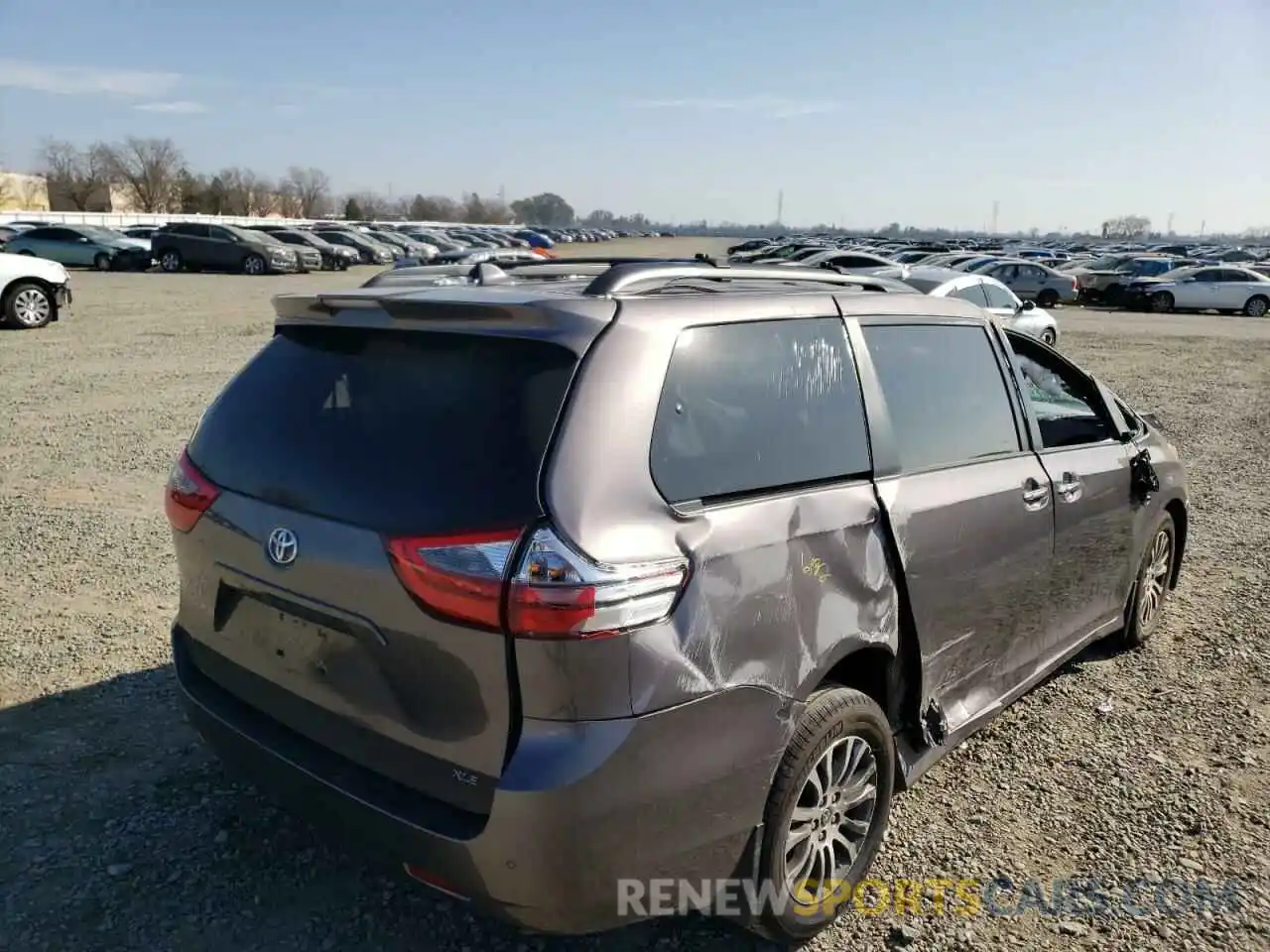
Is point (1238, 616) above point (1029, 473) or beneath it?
beneath

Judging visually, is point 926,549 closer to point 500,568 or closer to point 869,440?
point 869,440

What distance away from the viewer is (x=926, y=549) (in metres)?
2.98

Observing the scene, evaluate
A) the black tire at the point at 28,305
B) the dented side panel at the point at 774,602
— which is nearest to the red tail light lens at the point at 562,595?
the dented side panel at the point at 774,602

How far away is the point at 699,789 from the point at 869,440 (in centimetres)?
123

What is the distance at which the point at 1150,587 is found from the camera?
494cm

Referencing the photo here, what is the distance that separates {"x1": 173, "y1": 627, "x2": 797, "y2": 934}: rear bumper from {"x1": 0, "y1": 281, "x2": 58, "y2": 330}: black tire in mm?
15731

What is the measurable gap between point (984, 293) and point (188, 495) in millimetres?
14535

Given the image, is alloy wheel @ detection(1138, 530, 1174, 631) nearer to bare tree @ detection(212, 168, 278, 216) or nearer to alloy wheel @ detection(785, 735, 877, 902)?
alloy wheel @ detection(785, 735, 877, 902)

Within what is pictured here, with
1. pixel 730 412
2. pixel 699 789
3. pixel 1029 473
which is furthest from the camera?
pixel 1029 473

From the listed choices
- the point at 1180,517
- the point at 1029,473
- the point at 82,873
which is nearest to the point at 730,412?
the point at 1029,473

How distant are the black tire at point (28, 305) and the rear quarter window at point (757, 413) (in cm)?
1609

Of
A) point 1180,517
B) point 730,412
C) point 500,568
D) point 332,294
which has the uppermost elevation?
point 332,294

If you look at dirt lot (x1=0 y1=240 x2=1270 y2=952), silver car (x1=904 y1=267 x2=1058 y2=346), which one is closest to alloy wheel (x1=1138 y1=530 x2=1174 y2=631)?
dirt lot (x1=0 y1=240 x2=1270 y2=952)

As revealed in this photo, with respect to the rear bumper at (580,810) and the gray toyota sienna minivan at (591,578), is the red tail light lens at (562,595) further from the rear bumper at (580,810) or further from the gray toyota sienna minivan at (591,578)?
the rear bumper at (580,810)
